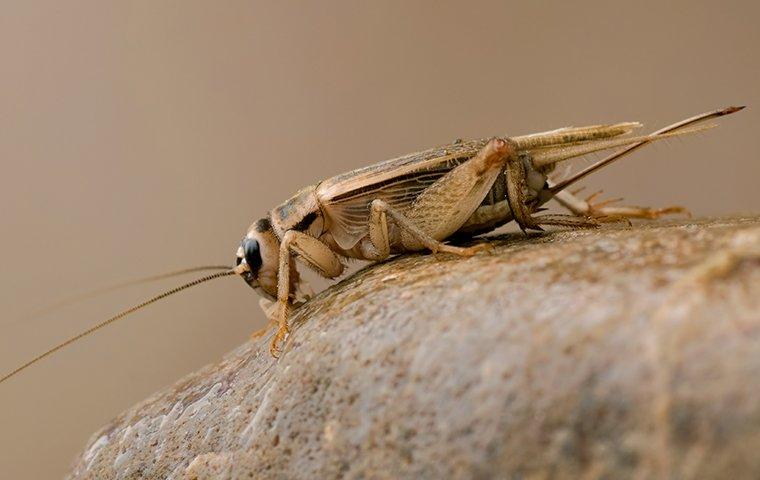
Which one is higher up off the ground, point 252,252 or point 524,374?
point 252,252

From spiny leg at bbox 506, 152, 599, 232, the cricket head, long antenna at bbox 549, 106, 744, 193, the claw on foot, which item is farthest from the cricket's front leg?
long antenna at bbox 549, 106, 744, 193

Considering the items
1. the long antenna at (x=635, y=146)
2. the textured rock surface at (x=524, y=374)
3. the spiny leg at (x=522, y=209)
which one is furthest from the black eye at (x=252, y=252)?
the long antenna at (x=635, y=146)

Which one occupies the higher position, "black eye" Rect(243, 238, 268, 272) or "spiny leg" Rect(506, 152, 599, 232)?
"black eye" Rect(243, 238, 268, 272)

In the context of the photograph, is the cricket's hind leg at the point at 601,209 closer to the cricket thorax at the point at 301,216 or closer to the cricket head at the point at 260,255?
the cricket thorax at the point at 301,216

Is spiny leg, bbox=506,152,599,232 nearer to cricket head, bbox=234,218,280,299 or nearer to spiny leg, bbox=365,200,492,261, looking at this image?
spiny leg, bbox=365,200,492,261

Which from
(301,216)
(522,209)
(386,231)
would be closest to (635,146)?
(522,209)

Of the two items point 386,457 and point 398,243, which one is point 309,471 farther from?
point 398,243

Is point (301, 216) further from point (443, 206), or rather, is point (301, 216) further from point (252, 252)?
point (443, 206)
